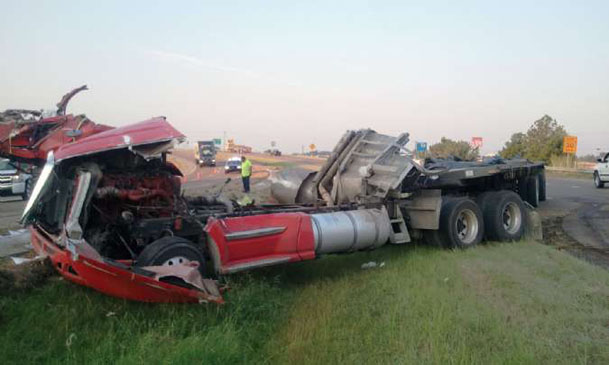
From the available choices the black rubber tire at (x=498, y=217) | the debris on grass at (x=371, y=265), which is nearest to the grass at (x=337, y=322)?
the debris on grass at (x=371, y=265)

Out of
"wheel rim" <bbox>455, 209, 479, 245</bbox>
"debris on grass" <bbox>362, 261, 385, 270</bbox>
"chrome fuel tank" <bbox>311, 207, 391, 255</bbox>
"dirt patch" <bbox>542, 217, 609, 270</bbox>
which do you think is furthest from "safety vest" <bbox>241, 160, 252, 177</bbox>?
"debris on grass" <bbox>362, 261, 385, 270</bbox>

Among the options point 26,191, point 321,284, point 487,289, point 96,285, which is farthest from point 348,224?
point 26,191

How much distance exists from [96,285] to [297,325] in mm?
1871

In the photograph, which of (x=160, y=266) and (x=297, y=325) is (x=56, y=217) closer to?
(x=160, y=266)

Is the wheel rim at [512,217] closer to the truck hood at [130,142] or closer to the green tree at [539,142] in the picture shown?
the truck hood at [130,142]

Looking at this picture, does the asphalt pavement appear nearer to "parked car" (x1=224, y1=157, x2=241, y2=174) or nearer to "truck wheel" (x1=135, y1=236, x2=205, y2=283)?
"truck wheel" (x1=135, y1=236, x2=205, y2=283)

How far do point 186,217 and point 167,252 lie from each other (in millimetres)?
722

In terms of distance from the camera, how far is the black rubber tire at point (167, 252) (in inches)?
Result: 198

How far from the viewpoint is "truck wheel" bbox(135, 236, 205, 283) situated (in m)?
5.04

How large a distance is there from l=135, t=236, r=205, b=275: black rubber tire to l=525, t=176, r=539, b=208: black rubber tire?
829 cm

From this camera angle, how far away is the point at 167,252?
16.9ft

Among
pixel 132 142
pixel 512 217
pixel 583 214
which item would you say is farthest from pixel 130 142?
pixel 583 214

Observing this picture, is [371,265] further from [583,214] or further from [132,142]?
[583,214]

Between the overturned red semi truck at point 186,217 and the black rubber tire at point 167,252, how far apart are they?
0.4 inches
